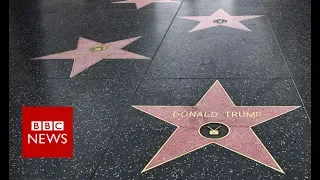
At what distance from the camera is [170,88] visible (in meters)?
3.13

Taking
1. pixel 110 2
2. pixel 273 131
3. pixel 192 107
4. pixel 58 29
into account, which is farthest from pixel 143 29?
pixel 273 131

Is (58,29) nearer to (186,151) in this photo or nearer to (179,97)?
(179,97)

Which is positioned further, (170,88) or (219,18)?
(219,18)

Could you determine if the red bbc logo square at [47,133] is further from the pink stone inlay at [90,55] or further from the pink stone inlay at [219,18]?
the pink stone inlay at [219,18]

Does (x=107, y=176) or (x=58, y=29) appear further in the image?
(x=58, y=29)

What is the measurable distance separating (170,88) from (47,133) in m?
0.94

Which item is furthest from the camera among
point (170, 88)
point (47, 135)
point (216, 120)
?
point (170, 88)

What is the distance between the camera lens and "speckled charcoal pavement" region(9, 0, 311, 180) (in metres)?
2.30

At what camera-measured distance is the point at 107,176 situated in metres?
2.23

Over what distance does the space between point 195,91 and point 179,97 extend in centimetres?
14

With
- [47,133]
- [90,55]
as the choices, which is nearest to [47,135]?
[47,133]

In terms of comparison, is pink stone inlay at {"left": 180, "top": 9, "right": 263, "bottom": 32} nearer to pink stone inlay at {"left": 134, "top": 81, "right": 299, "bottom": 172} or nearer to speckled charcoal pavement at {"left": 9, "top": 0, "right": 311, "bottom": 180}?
speckled charcoal pavement at {"left": 9, "top": 0, "right": 311, "bottom": 180}

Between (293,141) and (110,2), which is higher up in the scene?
(293,141)

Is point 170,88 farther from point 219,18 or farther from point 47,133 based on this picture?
point 219,18
